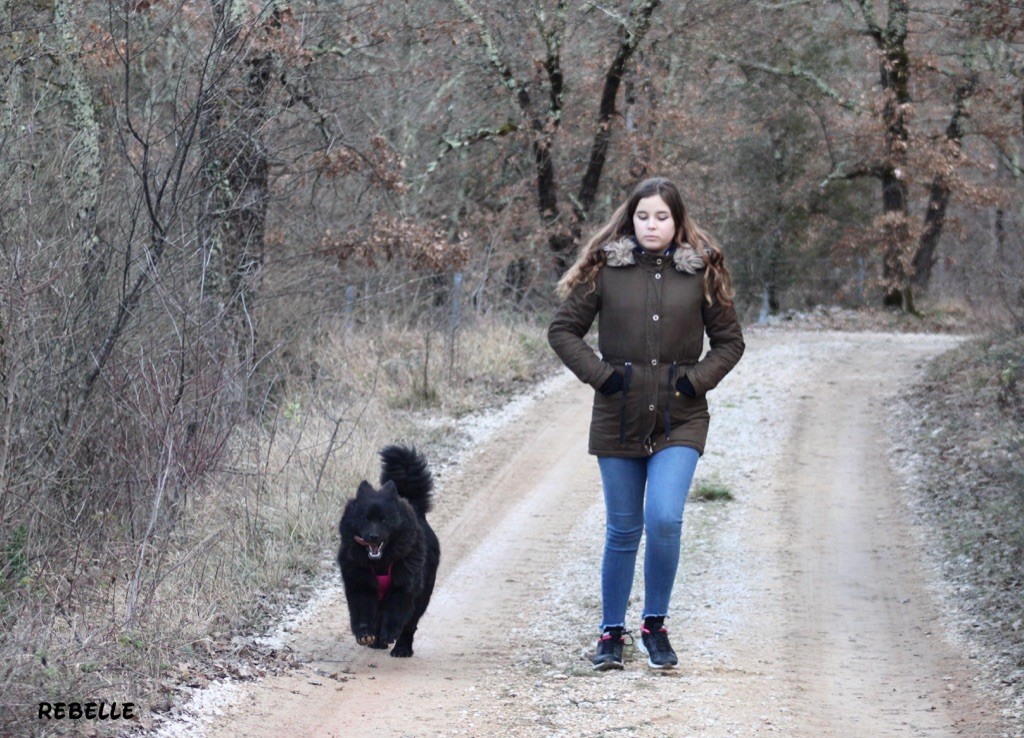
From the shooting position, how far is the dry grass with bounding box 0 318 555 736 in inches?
209

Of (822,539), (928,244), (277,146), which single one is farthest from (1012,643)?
(928,244)

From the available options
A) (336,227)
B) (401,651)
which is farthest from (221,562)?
(336,227)

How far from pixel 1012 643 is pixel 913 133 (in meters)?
21.9

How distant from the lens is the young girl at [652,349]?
612cm

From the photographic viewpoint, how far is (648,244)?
6148mm

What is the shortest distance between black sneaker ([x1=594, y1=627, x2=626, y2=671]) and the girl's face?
201 centimetres

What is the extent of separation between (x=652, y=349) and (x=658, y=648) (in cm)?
156

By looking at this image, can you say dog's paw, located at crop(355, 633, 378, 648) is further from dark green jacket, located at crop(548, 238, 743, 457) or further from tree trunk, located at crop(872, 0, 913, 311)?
tree trunk, located at crop(872, 0, 913, 311)

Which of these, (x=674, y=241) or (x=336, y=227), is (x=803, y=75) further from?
(x=674, y=241)

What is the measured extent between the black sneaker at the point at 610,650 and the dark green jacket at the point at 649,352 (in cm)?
99

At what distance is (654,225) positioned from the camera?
20.1ft

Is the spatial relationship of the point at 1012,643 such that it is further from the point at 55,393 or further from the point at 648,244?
the point at 55,393

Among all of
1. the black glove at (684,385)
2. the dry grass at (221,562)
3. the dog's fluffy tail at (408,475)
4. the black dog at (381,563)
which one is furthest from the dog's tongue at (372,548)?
the black glove at (684,385)

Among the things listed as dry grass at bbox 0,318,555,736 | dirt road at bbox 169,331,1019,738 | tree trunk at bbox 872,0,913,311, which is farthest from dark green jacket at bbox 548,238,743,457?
tree trunk at bbox 872,0,913,311
